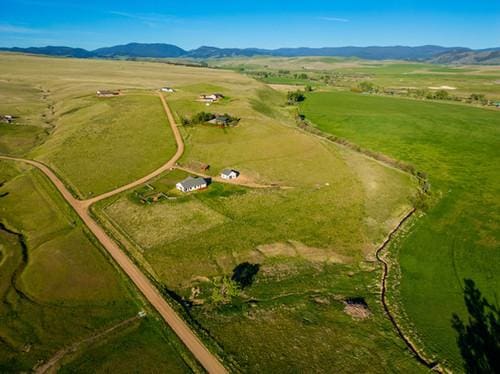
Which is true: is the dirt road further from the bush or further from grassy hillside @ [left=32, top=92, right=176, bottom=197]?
the bush

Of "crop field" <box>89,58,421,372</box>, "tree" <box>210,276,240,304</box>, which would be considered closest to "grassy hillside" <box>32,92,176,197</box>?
"crop field" <box>89,58,421,372</box>

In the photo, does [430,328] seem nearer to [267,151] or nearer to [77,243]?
[77,243]

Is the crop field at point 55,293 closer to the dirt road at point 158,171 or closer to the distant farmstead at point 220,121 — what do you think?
the dirt road at point 158,171

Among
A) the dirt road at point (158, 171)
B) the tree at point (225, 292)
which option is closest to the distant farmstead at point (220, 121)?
the dirt road at point (158, 171)

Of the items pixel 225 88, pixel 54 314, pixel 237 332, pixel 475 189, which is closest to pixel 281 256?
pixel 237 332

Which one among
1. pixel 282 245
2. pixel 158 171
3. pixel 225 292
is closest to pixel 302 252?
pixel 282 245

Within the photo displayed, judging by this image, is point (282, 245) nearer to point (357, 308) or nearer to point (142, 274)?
point (357, 308)
